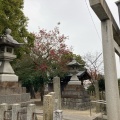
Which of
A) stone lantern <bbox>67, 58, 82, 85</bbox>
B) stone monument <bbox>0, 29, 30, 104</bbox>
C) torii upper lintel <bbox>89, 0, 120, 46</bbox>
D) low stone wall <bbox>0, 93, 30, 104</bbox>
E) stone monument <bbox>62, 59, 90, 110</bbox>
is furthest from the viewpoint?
stone lantern <bbox>67, 58, 82, 85</bbox>

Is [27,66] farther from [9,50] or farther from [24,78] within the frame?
[9,50]

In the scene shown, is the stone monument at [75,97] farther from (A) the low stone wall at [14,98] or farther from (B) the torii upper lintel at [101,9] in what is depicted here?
(B) the torii upper lintel at [101,9]

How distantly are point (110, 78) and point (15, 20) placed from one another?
38.7ft

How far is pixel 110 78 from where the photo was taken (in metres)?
6.19

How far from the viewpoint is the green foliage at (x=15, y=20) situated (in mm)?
15242

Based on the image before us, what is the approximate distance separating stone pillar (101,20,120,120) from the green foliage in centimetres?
1032

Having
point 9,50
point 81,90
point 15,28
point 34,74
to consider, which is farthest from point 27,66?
point 9,50

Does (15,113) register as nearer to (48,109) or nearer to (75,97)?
(48,109)

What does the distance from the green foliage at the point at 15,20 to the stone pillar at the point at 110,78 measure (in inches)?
406

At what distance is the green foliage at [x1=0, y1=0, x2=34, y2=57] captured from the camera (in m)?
15.2

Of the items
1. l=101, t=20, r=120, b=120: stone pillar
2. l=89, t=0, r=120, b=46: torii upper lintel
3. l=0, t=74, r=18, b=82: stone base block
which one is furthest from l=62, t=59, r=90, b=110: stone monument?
l=89, t=0, r=120, b=46: torii upper lintel

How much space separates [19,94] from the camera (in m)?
9.21

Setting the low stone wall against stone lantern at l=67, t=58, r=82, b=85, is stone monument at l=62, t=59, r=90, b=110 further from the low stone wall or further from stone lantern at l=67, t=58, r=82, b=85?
the low stone wall

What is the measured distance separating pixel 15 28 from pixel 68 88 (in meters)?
6.61
